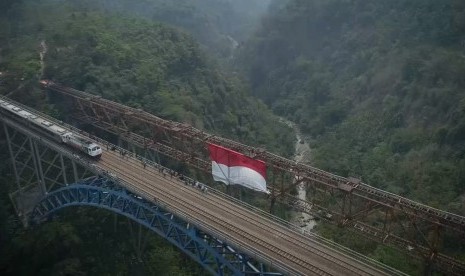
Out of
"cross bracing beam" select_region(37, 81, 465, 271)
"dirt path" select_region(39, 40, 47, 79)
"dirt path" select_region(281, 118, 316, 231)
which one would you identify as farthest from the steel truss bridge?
"dirt path" select_region(39, 40, 47, 79)

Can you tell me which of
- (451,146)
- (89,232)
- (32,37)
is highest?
(32,37)

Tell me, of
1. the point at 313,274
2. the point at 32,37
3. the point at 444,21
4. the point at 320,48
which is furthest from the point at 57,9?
the point at 313,274

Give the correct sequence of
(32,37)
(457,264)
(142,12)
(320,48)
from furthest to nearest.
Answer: (142,12) → (320,48) → (32,37) → (457,264)

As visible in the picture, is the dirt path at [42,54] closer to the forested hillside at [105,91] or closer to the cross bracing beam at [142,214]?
the forested hillside at [105,91]

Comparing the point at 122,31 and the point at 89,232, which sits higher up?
the point at 122,31

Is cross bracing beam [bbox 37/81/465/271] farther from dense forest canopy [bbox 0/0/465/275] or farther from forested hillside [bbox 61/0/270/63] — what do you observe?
forested hillside [bbox 61/0/270/63]

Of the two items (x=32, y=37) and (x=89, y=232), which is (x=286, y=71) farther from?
(x=89, y=232)

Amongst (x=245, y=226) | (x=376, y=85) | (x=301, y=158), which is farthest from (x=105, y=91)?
(x=376, y=85)
